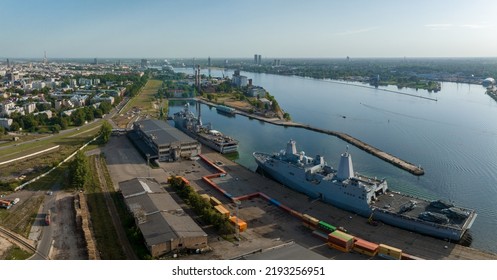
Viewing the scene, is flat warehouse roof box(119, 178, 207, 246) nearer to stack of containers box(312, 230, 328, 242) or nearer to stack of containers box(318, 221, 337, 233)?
stack of containers box(312, 230, 328, 242)

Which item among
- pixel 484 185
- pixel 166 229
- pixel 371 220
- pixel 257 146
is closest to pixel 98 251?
pixel 166 229

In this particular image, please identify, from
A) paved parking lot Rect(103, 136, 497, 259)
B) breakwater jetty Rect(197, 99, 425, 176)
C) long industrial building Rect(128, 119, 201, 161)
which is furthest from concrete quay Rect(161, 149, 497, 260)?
breakwater jetty Rect(197, 99, 425, 176)

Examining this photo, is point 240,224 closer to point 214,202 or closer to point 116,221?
point 214,202

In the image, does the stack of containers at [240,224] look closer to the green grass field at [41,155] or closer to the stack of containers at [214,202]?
the stack of containers at [214,202]

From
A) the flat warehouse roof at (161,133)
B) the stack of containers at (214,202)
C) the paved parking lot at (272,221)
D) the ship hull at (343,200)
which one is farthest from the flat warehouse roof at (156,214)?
the flat warehouse roof at (161,133)

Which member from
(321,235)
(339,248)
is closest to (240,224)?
(321,235)

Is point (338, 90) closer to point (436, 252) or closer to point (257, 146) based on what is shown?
point (257, 146)

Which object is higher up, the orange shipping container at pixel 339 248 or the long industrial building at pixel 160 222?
the long industrial building at pixel 160 222
